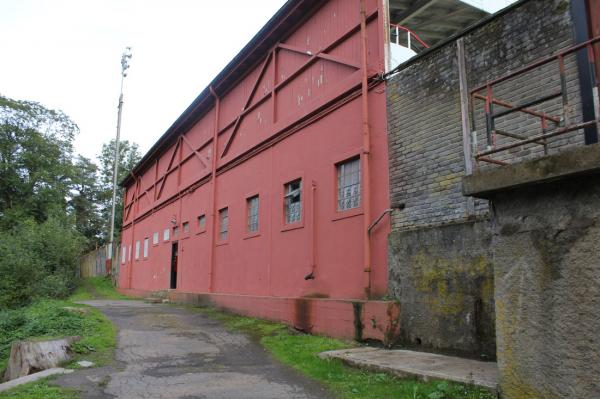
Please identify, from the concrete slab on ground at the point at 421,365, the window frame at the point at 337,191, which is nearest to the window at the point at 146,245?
the window frame at the point at 337,191

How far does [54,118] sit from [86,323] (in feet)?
103

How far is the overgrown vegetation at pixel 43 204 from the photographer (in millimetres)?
17484

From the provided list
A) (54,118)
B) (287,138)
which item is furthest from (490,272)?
(54,118)

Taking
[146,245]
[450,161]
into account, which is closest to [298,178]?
[450,161]

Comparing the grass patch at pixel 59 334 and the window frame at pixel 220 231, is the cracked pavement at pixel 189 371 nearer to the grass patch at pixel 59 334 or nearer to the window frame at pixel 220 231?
the grass patch at pixel 59 334

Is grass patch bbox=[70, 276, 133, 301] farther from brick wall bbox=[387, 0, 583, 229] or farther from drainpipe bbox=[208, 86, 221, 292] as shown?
brick wall bbox=[387, 0, 583, 229]

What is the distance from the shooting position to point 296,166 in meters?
11.1

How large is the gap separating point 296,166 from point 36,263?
486 inches

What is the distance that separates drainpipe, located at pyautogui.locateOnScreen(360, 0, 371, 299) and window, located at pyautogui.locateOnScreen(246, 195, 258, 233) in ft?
16.3

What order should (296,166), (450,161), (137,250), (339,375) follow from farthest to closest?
(137,250)
(296,166)
(450,161)
(339,375)

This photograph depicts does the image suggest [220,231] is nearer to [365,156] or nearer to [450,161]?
[365,156]

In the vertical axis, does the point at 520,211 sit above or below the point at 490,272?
above

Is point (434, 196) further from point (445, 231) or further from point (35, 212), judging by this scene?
point (35, 212)

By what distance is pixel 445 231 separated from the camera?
6.69 metres
